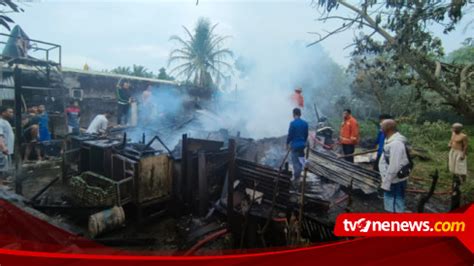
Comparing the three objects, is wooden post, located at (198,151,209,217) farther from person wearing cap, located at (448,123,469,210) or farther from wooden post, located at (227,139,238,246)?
person wearing cap, located at (448,123,469,210)

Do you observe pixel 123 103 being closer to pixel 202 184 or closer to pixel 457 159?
pixel 202 184

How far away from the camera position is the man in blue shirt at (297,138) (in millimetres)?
5039

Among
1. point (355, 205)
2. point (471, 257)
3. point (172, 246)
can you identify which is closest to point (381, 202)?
point (355, 205)

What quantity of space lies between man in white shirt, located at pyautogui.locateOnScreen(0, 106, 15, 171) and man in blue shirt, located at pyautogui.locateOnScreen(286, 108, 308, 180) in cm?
425

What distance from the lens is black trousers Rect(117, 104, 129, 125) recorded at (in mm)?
8406

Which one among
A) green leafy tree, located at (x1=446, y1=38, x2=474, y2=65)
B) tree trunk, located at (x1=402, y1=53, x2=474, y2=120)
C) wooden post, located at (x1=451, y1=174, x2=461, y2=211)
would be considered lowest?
wooden post, located at (x1=451, y1=174, x2=461, y2=211)

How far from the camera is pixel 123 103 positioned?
8.38 m

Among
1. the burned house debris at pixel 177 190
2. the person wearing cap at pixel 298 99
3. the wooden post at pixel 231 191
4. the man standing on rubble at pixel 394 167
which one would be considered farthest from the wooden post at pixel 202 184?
the person wearing cap at pixel 298 99

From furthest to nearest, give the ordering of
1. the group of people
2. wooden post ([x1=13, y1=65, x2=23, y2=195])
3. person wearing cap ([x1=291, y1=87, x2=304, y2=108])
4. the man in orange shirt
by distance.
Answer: person wearing cap ([x1=291, y1=87, x2=304, y2=108])
the man in orange shirt
wooden post ([x1=13, y1=65, x2=23, y2=195])
the group of people

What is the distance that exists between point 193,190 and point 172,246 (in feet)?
3.19

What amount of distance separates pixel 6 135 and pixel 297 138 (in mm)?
4542

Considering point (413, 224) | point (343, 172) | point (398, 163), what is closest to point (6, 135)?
point (413, 224)

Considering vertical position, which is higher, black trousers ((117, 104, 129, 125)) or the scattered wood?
black trousers ((117, 104, 129, 125))

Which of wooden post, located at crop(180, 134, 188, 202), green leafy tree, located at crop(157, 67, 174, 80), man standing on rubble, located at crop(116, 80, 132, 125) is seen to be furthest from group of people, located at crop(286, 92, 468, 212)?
man standing on rubble, located at crop(116, 80, 132, 125)
